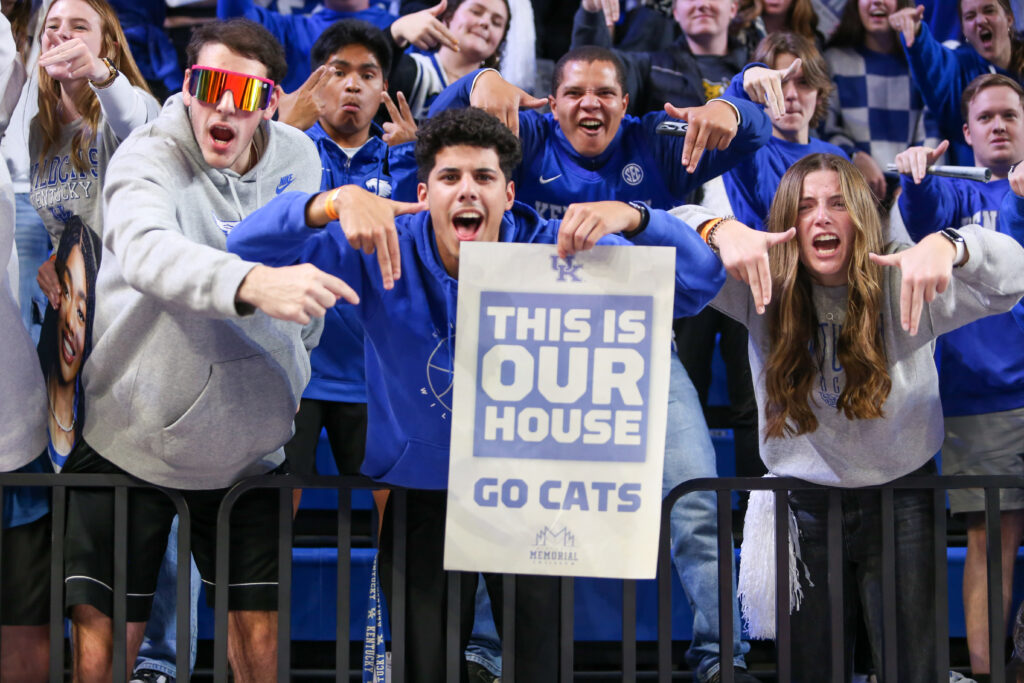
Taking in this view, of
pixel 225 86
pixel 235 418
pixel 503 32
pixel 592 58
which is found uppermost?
pixel 503 32

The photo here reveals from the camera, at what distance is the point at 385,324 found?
2539mm

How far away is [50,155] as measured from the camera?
3.17 m

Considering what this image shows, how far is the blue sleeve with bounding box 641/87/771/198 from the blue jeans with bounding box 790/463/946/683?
1186 mm

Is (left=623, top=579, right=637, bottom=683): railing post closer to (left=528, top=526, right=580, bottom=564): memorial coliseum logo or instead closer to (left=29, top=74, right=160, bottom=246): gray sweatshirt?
(left=528, top=526, right=580, bottom=564): memorial coliseum logo

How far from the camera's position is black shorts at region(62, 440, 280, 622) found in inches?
104

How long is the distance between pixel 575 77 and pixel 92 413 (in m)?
1.88

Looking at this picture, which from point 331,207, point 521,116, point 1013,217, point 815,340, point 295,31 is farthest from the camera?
point 295,31

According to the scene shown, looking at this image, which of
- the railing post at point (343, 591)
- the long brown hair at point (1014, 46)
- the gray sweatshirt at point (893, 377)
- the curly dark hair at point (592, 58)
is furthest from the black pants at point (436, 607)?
the long brown hair at point (1014, 46)

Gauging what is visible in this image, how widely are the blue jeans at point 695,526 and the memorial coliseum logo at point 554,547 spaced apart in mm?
895

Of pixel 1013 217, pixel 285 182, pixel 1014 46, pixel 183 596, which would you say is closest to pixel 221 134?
pixel 285 182

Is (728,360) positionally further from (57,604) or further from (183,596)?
(57,604)

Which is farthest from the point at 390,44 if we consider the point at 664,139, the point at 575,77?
the point at 664,139

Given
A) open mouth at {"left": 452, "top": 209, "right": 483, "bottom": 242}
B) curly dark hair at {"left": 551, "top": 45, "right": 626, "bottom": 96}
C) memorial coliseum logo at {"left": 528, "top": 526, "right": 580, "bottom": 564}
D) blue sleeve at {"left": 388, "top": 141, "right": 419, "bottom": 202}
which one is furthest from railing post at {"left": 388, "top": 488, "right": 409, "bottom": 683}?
curly dark hair at {"left": 551, "top": 45, "right": 626, "bottom": 96}

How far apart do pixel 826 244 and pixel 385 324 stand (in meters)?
1.22
